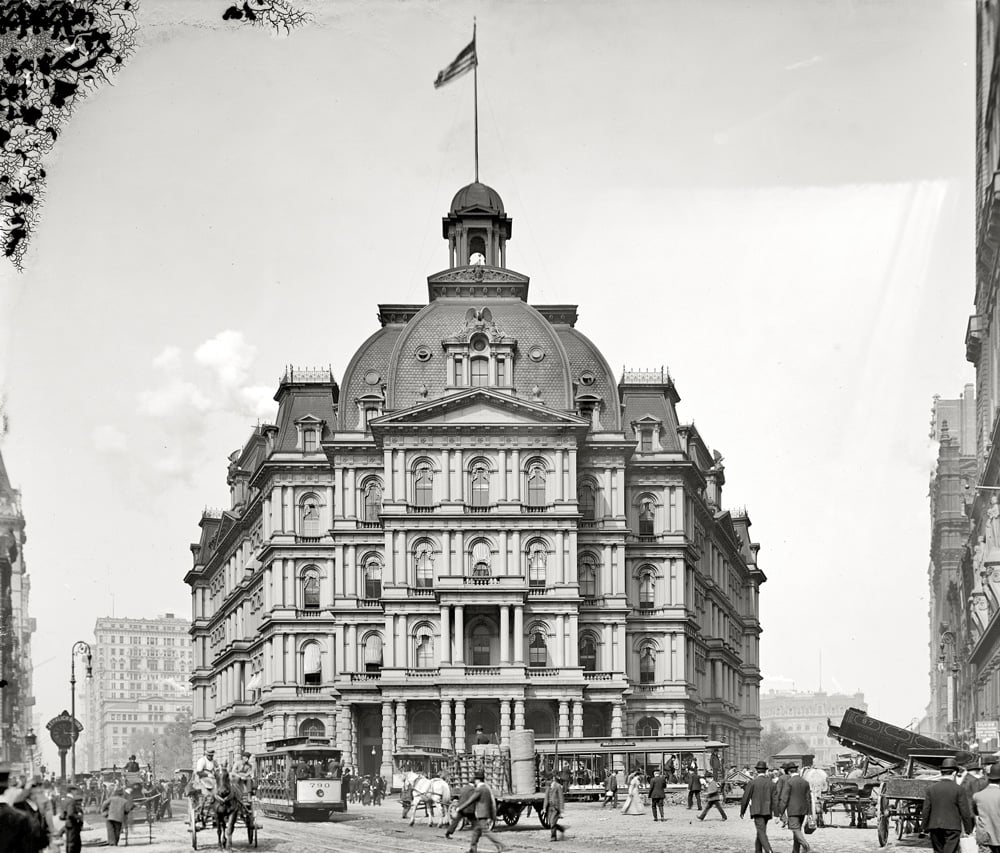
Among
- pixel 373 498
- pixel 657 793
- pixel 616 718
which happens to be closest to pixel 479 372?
pixel 373 498

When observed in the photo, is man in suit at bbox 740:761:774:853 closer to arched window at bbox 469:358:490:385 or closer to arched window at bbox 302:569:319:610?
arched window at bbox 469:358:490:385

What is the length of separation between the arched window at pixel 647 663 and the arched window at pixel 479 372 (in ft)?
53.3

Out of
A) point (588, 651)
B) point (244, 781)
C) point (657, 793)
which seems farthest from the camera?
point (588, 651)

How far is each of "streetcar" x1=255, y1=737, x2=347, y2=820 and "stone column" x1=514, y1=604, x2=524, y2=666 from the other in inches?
1143

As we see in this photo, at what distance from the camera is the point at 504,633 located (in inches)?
3494

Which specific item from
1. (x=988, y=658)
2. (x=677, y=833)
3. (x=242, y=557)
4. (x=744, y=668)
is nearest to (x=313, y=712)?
(x=242, y=557)

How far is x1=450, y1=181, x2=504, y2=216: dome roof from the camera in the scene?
103125mm

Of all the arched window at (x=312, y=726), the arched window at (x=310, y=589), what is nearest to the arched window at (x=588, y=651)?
the arched window at (x=312, y=726)

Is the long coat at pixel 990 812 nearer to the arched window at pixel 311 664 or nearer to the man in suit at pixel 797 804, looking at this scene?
the man in suit at pixel 797 804

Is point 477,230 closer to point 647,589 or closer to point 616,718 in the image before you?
point 647,589

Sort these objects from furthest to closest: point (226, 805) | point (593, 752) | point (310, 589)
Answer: point (310, 589), point (593, 752), point (226, 805)

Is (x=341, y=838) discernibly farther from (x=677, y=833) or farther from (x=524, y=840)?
(x=677, y=833)

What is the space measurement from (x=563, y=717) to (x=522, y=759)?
35.7 meters

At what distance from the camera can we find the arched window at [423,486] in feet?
297
